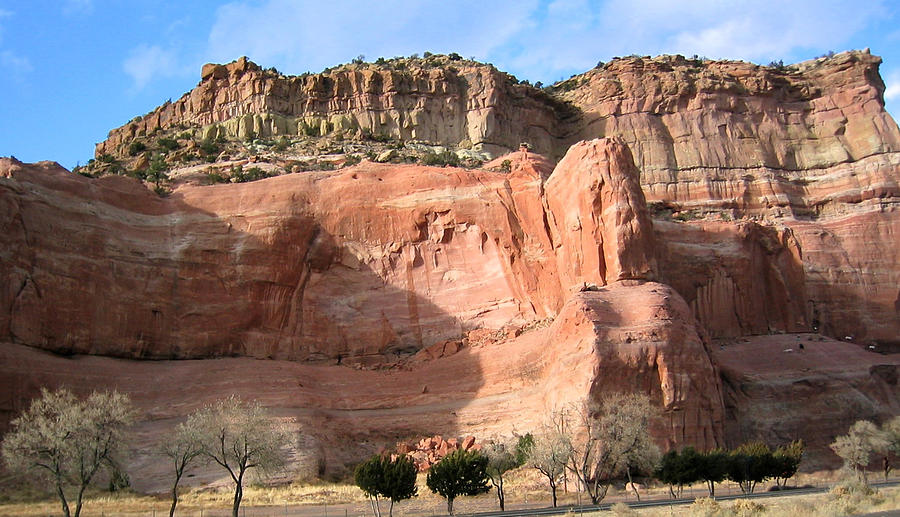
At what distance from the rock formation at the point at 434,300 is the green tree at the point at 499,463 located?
290cm

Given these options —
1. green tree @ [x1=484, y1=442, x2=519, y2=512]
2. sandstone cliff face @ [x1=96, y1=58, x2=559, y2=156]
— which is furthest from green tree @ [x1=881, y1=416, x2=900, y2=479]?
sandstone cliff face @ [x1=96, y1=58, x2=559, y2=156]

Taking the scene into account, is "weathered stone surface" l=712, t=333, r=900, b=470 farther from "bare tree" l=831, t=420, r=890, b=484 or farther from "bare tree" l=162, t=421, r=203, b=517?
"bare tree" l=162, t=421, r=203, b=517

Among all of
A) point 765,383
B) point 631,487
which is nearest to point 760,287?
point 765,383

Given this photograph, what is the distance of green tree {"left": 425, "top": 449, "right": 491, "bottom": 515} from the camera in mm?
33812

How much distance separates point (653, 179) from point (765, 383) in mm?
34064

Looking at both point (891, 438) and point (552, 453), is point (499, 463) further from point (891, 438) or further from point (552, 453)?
point (891, 438)

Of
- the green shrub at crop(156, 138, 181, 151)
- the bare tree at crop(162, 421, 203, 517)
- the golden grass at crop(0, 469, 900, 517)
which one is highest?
the green shrub at crop(156, 138, 181, 151)

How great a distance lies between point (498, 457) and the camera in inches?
1436

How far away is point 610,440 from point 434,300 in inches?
658

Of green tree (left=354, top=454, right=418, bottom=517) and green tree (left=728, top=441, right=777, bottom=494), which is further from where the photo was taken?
green tree (left=728, top=441, right=777, bottom=494)

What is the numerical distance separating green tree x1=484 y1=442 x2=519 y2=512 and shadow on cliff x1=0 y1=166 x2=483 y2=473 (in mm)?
5176

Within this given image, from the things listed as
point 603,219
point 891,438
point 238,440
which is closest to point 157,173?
point 603,219

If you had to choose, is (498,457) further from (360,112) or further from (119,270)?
(360,112)

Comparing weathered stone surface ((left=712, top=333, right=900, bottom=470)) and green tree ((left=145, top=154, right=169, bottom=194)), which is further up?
green tree ((left=145, top=154, right=169, bottom=194))
